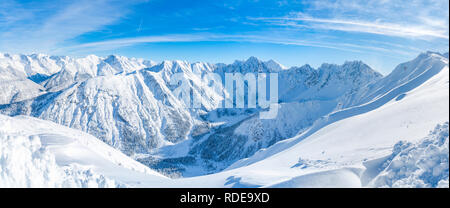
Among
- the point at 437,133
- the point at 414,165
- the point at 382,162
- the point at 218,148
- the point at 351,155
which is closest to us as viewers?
the point at 414,165

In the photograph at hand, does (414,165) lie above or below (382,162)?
above

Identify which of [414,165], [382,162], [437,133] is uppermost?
[437,133]
